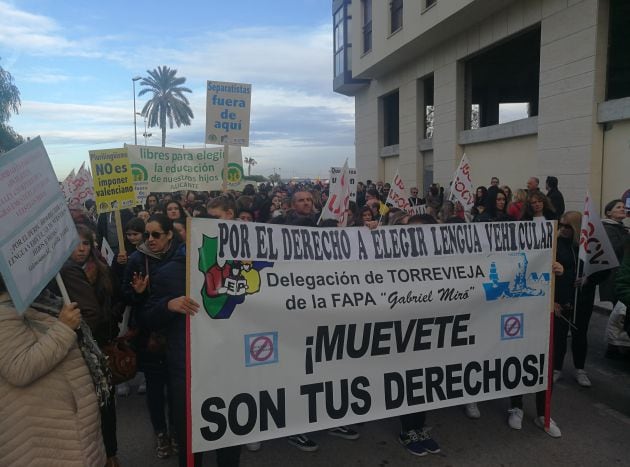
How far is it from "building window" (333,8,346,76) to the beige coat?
25557 millimetres

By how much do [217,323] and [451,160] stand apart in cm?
1481

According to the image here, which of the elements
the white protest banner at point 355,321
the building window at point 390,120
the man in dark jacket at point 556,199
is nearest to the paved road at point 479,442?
the white protest banner at point 355,321

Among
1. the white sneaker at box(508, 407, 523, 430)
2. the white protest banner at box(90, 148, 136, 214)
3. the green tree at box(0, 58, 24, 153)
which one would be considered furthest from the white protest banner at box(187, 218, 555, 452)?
the green tree at box(0, 58, 24, 153)

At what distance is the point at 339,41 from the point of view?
27.2 metres

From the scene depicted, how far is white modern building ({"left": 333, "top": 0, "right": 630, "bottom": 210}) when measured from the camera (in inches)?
416

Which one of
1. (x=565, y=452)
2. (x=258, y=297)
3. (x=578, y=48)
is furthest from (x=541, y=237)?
(x=578, y=48)

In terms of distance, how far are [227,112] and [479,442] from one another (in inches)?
238

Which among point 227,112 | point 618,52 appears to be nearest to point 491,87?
point 618,52

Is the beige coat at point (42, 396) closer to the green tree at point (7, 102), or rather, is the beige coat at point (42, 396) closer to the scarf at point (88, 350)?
the scarf at point (88, 350)

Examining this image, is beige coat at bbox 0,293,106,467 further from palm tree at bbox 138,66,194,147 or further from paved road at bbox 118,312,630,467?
palm tree at bbox 138,66,194,147

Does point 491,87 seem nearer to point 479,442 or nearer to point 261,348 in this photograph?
point 479,442

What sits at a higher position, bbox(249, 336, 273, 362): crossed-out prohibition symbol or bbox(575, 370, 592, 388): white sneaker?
bbox(249, 336, 273, 362): crossed-out prohibition symbol

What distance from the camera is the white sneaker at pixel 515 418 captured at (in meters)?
4.15

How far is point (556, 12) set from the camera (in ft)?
37.7
